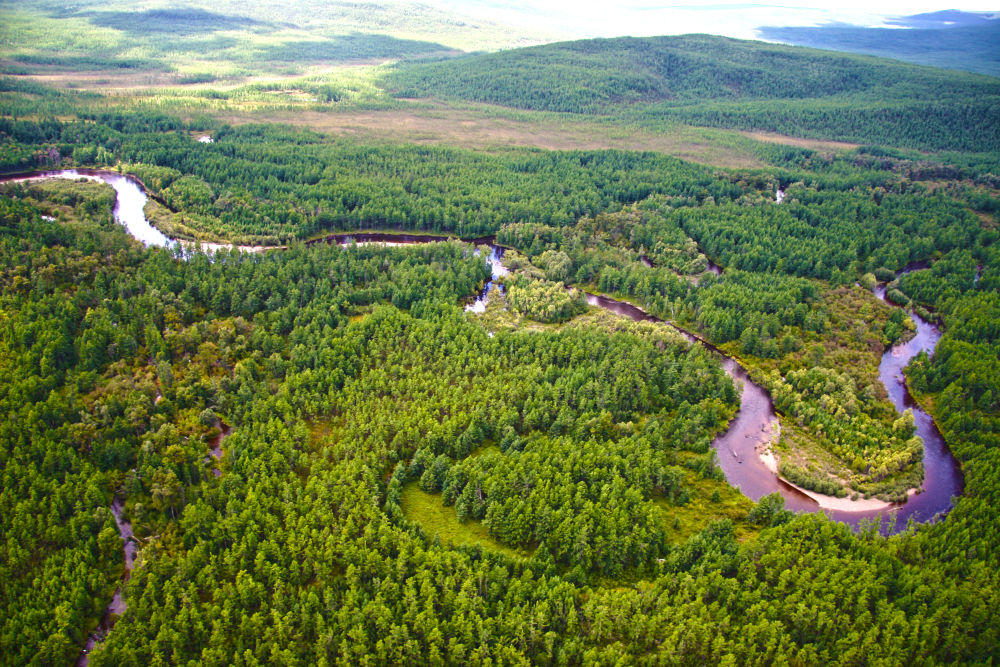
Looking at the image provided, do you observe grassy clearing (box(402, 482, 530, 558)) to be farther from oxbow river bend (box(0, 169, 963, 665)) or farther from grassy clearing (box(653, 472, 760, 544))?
oxbow river bend (box(0, 169, 963, 665))

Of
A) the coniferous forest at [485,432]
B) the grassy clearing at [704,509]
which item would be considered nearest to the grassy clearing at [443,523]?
the coniferous forest at [485,432]

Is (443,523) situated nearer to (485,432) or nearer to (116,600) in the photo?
(485,432)

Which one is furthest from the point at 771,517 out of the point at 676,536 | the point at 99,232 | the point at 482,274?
the point at 99,232

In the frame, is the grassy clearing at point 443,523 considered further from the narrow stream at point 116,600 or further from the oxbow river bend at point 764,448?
the narrow stream at point 116,600

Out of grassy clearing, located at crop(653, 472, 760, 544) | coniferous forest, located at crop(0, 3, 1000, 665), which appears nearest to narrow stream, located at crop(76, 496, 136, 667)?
coniferous forest, located at crop(0, 3, 1000, 665)

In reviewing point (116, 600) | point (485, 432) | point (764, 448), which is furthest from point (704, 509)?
point (116, 600)

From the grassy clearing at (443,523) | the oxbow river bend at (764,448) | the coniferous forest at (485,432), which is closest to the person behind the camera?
the coniferous forest at (485,432)
